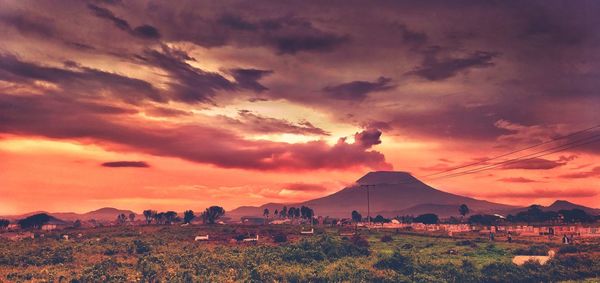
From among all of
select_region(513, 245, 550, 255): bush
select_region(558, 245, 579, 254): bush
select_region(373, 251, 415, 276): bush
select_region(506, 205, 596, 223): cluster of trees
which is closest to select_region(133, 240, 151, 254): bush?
select_region(373, 251, 415, 276): bush

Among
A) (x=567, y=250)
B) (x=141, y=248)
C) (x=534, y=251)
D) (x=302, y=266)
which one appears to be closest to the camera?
(x=302, y=266)

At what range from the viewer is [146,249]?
72875mm

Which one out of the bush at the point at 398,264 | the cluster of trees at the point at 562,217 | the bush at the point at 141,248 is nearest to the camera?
the bush at the point at 398,264

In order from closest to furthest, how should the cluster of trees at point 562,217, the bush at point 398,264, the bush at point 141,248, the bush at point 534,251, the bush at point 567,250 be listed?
the bush at point 398,264, the bush at point 534,251, the bush at point 567,250, the bush at point 141,248, the cluster of trees at point 562,217

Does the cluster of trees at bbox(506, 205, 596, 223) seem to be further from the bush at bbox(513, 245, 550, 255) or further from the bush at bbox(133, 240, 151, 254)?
the bush at bbox(133, 240, 151, 254)

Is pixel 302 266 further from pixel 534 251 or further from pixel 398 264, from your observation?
pixel 534 251

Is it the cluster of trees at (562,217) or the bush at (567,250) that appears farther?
the cluster of trees at (562,217)

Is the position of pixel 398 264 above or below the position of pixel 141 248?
below

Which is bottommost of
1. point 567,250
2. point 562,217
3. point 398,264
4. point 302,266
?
point 302,266

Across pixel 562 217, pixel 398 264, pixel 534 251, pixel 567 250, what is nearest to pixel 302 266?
pixel 398 264

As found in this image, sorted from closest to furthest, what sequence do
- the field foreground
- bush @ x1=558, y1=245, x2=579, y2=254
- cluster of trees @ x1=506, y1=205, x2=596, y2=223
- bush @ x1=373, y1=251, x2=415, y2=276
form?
the field foreground
bush @ x1=373, y1=251, x2=415, y2=276
bush @ x1=558, y1=245, x2=579, y2=254
cluster of trees @ x1=506, y1=205, x2=596, y2=223

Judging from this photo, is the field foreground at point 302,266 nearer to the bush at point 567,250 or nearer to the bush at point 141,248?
the bush at point 567,250

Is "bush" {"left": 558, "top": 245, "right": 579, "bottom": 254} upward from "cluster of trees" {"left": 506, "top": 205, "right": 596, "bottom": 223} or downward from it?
downward

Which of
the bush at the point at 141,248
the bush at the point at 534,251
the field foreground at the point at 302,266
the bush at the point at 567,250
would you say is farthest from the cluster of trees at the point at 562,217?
the bush at the point at 141,248
